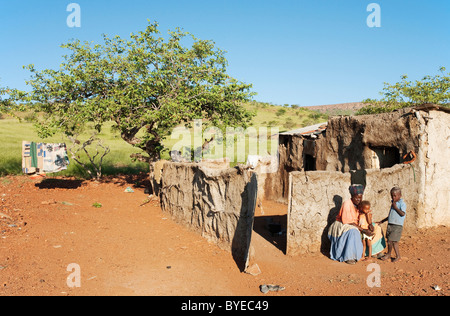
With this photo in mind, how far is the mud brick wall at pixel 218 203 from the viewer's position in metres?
6.79

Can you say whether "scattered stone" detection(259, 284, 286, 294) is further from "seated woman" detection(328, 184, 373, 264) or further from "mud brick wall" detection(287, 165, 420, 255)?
"seated woman" detection(328, 184, 373, 264)

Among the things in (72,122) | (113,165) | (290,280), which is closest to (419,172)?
(290,280)

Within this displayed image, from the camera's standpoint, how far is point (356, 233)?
6.55 meters

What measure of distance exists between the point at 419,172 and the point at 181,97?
24.5 ft

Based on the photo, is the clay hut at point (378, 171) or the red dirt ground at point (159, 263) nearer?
the red dirt ground at point (159, 263)

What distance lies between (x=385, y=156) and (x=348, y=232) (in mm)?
3719

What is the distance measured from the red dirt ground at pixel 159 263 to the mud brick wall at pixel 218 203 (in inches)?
10.7

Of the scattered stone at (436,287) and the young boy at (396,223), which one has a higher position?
the young boy at (396,223)

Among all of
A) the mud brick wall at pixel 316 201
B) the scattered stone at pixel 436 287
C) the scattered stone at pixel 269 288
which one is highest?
the mud brick wall at pixel 316 201

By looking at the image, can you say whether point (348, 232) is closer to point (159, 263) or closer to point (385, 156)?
point (159, 263)

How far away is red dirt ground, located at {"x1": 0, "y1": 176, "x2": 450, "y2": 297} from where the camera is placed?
18.3 feet

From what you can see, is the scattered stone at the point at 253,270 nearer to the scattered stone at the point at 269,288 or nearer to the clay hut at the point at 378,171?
the scattered stone at the point at 269,288

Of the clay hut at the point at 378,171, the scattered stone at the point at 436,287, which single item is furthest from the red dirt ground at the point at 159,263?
the clay hut at the point at 378,171
